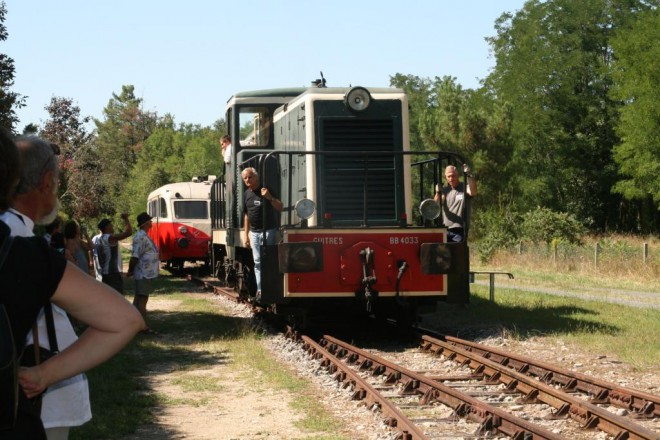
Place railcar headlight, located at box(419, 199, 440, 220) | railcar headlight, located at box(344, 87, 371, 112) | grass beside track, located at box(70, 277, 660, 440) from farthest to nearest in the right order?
railcar headlight, located at box(344, 87, 371, 112), railcar headlight, located at box(419, 199, 440, 220), grass beside track, located at box(70, 277, 660, 440)

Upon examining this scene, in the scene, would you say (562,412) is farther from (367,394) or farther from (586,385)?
(367,394)

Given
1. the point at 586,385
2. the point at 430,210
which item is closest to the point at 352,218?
the point at 430,210

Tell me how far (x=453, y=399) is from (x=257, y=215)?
5.55 metres

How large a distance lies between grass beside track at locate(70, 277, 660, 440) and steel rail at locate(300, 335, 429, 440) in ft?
1.27

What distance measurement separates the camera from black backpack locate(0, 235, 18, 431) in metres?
2.30

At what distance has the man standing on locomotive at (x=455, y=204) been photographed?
42.0 ft

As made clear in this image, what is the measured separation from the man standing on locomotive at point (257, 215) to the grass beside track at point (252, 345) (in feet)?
3.93

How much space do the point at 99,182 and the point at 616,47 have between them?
28453mm

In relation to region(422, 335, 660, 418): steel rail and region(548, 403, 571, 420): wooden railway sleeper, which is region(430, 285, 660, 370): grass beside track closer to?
region(422, 335, 660, 418): steel rail

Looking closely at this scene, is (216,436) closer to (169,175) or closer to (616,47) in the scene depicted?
(616,47)

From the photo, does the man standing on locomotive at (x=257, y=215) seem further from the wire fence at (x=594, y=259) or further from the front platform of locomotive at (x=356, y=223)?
the wire fence at (x=594, y=259)

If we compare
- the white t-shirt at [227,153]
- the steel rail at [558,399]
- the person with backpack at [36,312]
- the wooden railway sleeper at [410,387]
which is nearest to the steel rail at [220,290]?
the white t-shirt at [227,153]

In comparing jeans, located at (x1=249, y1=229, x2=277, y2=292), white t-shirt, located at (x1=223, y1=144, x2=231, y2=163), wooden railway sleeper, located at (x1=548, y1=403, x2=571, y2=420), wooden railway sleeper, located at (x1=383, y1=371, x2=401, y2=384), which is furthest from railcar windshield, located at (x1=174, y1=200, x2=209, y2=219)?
wooden railway sleeper, located at (x1=548, y1=403, x2=571, y2=420)

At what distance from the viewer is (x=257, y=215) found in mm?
12844
